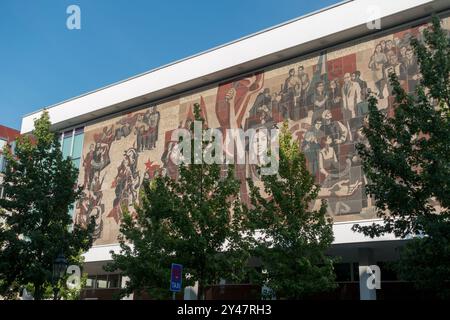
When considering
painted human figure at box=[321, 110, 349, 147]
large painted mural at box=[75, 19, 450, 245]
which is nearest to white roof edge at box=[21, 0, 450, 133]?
large painted mural at box=[75, 19, 450, 245]

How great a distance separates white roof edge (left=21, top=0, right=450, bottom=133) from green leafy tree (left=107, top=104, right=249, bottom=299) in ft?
33.9

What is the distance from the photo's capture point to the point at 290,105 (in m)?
28.6

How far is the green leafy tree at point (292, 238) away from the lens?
60.7 feet

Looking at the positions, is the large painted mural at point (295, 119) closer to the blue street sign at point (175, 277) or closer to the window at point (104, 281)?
the window at point (104, 281)

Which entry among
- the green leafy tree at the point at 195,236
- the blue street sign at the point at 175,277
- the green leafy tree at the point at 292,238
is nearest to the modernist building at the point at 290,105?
the green leafy tree at the point at 292,238

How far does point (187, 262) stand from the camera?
19266 millimetres

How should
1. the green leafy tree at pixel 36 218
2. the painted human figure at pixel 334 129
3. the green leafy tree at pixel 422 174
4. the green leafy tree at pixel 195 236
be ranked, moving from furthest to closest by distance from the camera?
the painted human figure at pixel 334 129
the green leafy tree at pixel 36 218
the green leafy tree at pixel 195 236
the green leafy tree at pixel 422 174

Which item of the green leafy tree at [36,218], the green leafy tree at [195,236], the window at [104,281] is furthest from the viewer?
the window at [104,281]

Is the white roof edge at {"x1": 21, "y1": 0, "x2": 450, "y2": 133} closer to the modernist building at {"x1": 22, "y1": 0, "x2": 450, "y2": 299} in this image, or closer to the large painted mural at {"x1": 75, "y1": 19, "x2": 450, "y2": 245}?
the modernist building at {"x1": 22, "y1": 0, "x2": 450, "y2": 299}

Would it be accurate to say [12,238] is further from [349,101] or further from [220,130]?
[349,101]

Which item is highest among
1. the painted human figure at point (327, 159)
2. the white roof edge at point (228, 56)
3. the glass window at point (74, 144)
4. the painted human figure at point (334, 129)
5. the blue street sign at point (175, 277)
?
the white roof edge at point (228, 56)

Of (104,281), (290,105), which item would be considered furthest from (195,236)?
(104,281)

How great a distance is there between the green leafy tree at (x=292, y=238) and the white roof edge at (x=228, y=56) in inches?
398
